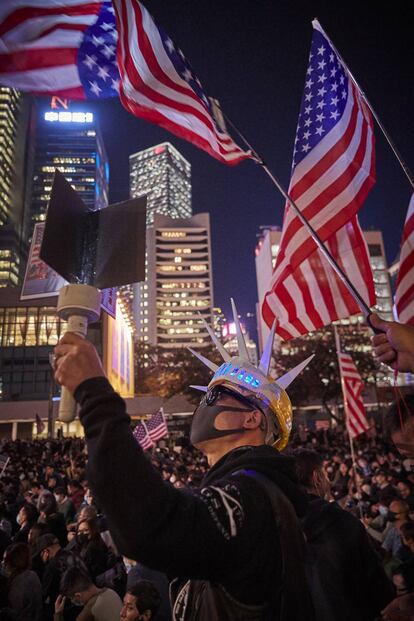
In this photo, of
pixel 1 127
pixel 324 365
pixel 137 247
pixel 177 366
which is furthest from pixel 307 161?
pixel 1 127

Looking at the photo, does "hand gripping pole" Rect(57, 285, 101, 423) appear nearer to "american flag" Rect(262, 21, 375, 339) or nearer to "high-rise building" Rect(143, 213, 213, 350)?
"american flag" Rect(262, 21, 375, 339)

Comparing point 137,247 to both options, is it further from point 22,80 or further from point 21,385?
point 21,385

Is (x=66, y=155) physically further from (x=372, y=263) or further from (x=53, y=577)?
(x=53, y=577)

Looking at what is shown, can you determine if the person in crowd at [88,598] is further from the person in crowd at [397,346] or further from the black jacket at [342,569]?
the person in crowd at [397,346]

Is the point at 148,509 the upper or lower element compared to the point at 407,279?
lower

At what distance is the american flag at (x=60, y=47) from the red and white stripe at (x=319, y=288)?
298cm

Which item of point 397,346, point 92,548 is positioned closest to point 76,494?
point 92,548

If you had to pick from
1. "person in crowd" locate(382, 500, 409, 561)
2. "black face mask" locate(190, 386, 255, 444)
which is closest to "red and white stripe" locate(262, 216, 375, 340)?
"person in crowd" locate(382, 500, 409, 561)

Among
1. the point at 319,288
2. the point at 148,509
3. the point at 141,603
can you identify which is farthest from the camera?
the point at 319,288

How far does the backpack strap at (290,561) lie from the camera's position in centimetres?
149

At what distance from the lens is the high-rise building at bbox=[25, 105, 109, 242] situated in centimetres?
13545

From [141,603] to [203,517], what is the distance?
2.81 metres

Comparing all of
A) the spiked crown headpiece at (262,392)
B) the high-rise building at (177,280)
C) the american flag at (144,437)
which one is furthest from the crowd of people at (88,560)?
the high-rise building at (177,280)

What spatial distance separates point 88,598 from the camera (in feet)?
13.1
